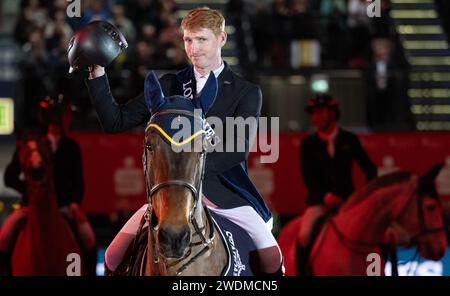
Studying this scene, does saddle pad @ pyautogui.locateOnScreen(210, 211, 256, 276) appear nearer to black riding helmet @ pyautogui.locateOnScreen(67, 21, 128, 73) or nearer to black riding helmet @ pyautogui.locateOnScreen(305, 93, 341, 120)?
black riding helmet @ pyautogui.locateOnScreen(67, 21, 128, 73)

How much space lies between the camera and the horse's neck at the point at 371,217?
482 inches

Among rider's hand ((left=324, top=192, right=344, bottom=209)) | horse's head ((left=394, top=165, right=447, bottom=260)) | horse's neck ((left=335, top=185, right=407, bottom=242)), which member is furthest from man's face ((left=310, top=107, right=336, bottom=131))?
horse's head ((left=394, top=165, right=447, bottom=260))

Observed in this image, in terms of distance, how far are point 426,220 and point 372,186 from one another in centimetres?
81

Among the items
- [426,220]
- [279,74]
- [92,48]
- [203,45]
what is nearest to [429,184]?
[426,220]

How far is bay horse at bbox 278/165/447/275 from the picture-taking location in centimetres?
1223

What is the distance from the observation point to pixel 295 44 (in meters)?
17.8

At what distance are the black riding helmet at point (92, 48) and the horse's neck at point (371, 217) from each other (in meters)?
6.42

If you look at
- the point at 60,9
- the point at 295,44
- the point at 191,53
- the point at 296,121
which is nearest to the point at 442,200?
the point at 296,121

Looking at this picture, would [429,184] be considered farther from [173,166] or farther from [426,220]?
[173,166]

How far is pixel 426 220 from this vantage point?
499 inches

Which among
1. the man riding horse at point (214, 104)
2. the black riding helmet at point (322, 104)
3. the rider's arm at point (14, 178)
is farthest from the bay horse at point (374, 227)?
the man riding horse at point (214, 104)

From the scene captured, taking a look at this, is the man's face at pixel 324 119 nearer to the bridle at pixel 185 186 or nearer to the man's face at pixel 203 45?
the man's face at pixel 203 45
